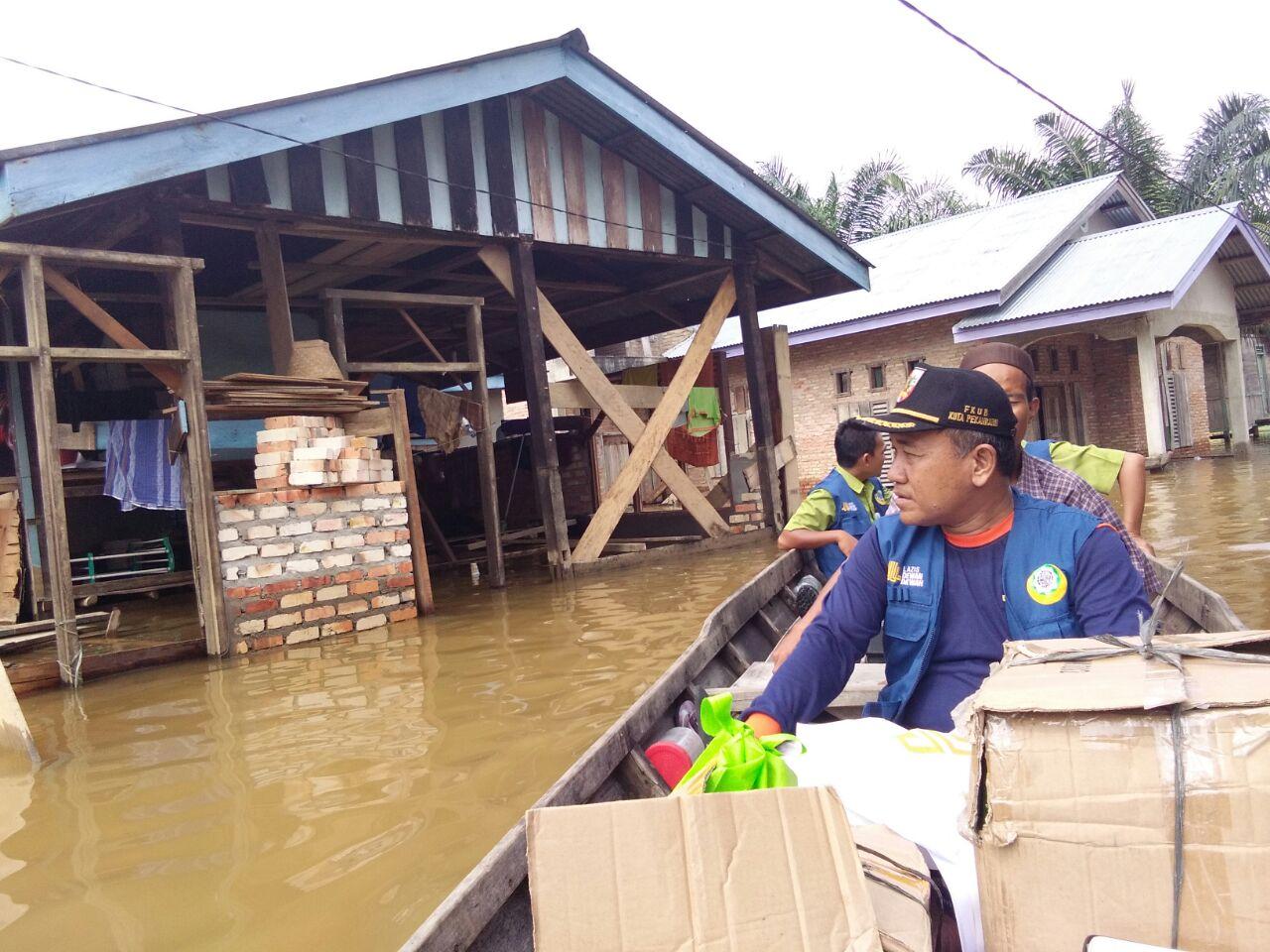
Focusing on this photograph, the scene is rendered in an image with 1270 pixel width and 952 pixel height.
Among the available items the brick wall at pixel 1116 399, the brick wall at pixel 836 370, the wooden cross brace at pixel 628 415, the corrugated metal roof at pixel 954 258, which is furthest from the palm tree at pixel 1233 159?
the wooden cross brace at pixel 628 415

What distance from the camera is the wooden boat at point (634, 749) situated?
6.09 ft

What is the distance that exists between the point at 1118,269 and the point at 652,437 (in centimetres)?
1161

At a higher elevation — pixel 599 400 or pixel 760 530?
pixel 599 400

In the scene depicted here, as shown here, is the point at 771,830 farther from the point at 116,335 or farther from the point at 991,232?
the point at 991,232

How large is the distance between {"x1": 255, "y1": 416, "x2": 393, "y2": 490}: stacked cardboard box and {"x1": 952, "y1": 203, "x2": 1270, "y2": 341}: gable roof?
13.2m

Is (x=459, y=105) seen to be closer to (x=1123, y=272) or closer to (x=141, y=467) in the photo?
(x=141, y=467)

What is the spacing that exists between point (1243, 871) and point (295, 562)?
6.51m

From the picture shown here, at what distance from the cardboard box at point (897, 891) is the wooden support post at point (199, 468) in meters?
5.89

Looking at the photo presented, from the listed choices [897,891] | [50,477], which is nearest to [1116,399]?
[50,477]

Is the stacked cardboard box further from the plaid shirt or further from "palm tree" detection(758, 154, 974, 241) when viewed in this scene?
"palm tree" detection(758, 154, 974, 241)

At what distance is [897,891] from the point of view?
4.70 feet

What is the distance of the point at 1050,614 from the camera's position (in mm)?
2336

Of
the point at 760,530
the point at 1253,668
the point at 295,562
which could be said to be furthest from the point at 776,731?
the point at 760,530

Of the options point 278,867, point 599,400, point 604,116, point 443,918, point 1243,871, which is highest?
point 604,116
